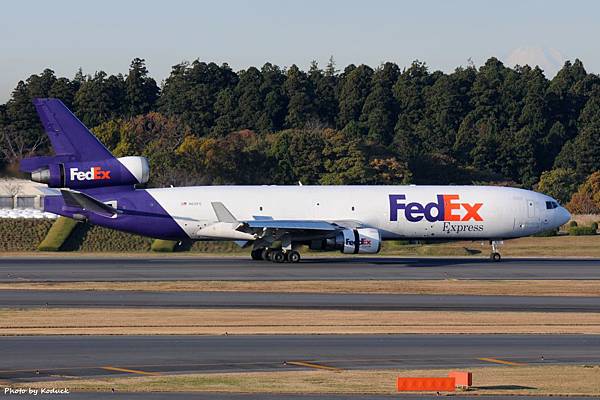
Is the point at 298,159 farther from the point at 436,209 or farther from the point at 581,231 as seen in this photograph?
the point at 436,209

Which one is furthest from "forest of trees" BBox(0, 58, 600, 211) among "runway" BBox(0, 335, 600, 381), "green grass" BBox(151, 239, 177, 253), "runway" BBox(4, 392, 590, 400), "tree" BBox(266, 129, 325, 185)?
"runway" BBox(4, 392, 590, 400)

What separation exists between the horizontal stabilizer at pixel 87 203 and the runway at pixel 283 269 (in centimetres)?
265

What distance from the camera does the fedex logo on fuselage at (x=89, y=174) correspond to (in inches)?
2222

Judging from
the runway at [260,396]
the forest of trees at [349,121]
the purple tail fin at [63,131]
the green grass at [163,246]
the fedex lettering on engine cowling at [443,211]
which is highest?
the forest of trees at [349,121]

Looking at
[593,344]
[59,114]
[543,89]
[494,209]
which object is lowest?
[593,344]

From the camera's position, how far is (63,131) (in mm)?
56375

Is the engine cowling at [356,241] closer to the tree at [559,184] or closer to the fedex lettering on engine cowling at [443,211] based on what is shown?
the fedex lettering on engine cowling at [443,211]

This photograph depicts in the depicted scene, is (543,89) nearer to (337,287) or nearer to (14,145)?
(14,145)

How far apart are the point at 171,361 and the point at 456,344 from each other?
287 inches

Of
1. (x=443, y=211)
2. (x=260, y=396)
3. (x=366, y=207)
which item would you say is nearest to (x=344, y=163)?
(x=443, y=211)

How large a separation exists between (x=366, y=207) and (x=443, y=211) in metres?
4.17

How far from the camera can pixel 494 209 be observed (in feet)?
199

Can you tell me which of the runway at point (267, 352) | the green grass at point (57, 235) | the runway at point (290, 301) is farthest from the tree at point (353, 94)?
the runway at point (267, 352)

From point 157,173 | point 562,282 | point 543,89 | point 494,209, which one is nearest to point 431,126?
point 543,89
